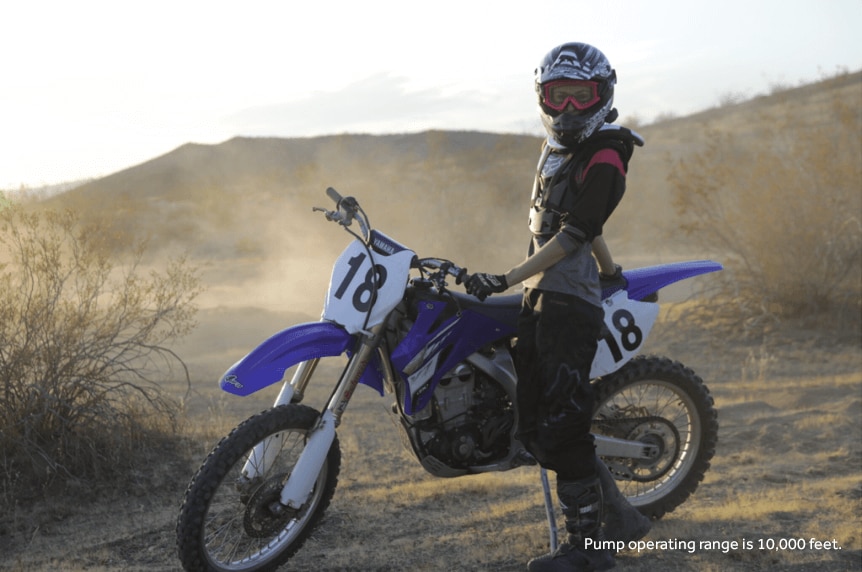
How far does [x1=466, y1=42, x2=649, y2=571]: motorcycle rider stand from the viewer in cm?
401

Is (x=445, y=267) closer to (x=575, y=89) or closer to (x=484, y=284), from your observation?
(x=484, y=284)

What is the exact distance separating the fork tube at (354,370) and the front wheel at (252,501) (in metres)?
0.11

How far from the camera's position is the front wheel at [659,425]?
4.89m

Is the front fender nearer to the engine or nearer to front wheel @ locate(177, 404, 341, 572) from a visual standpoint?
front wheel @ locate(177, 404, 341, 572)

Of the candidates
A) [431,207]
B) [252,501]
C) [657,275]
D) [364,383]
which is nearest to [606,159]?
[657,275]

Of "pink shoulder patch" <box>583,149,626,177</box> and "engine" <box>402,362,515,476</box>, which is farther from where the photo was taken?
"engine" <box>402,362,515,476</box>

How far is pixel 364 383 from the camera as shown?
4.31 metres

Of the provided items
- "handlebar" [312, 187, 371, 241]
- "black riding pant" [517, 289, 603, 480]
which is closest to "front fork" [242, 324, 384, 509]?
"handlebar" [312, 187, 371, 241]

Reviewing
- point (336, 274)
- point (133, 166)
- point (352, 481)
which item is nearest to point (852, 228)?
point (352, 481)

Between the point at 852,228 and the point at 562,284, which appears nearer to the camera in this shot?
the point at 562,284

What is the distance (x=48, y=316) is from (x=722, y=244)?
32.3 feet

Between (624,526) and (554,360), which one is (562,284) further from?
(624,526)

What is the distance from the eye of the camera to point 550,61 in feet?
13.4

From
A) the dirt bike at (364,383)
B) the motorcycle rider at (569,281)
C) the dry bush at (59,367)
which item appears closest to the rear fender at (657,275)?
the dirt bike at (364,383)
